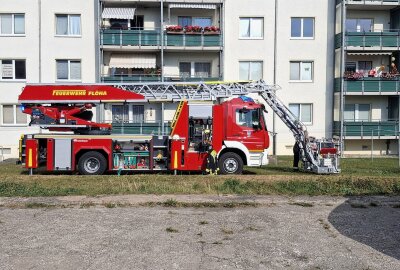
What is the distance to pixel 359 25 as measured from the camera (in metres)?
31.3

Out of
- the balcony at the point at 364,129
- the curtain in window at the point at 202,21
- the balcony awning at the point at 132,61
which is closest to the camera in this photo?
the balcony awning at the point at 132,61

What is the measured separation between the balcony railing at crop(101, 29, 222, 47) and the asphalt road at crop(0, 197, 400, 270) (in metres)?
19.8

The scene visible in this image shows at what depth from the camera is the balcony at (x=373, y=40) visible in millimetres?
29672

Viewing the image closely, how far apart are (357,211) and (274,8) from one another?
22.9m

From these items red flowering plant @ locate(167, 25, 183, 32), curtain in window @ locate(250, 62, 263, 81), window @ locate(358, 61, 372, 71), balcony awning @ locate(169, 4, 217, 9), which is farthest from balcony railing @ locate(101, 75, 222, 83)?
window @ locate(358, 61, 372, 71)

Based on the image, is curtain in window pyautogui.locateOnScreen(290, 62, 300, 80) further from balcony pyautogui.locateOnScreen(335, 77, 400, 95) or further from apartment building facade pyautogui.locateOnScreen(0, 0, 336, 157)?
balcony pyautogui.locateOnScreen(335, 77, 400, 95)

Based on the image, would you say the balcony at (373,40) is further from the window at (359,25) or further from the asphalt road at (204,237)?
the asphalt road at (204,237)

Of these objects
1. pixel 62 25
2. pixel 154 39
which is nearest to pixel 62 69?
pixel 62 25

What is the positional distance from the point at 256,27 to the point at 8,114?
18043 mm

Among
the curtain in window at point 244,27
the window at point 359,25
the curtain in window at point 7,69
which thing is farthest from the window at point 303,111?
the curtain in window at point 7,69

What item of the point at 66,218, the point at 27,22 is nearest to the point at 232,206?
the point at 66,218

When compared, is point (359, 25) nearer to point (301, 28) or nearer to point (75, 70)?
point (301, 28)

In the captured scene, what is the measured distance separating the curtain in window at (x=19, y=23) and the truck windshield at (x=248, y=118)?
19.3 metres

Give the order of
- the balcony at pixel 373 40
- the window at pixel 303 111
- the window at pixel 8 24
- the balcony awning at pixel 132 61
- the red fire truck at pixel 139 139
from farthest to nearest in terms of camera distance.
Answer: the window at pixel 303 111, the balcony at pixel 373 40, the balcony awning at pixel 132 61, the window at pixel 8 24, the red fire truck at pixel 139 139
